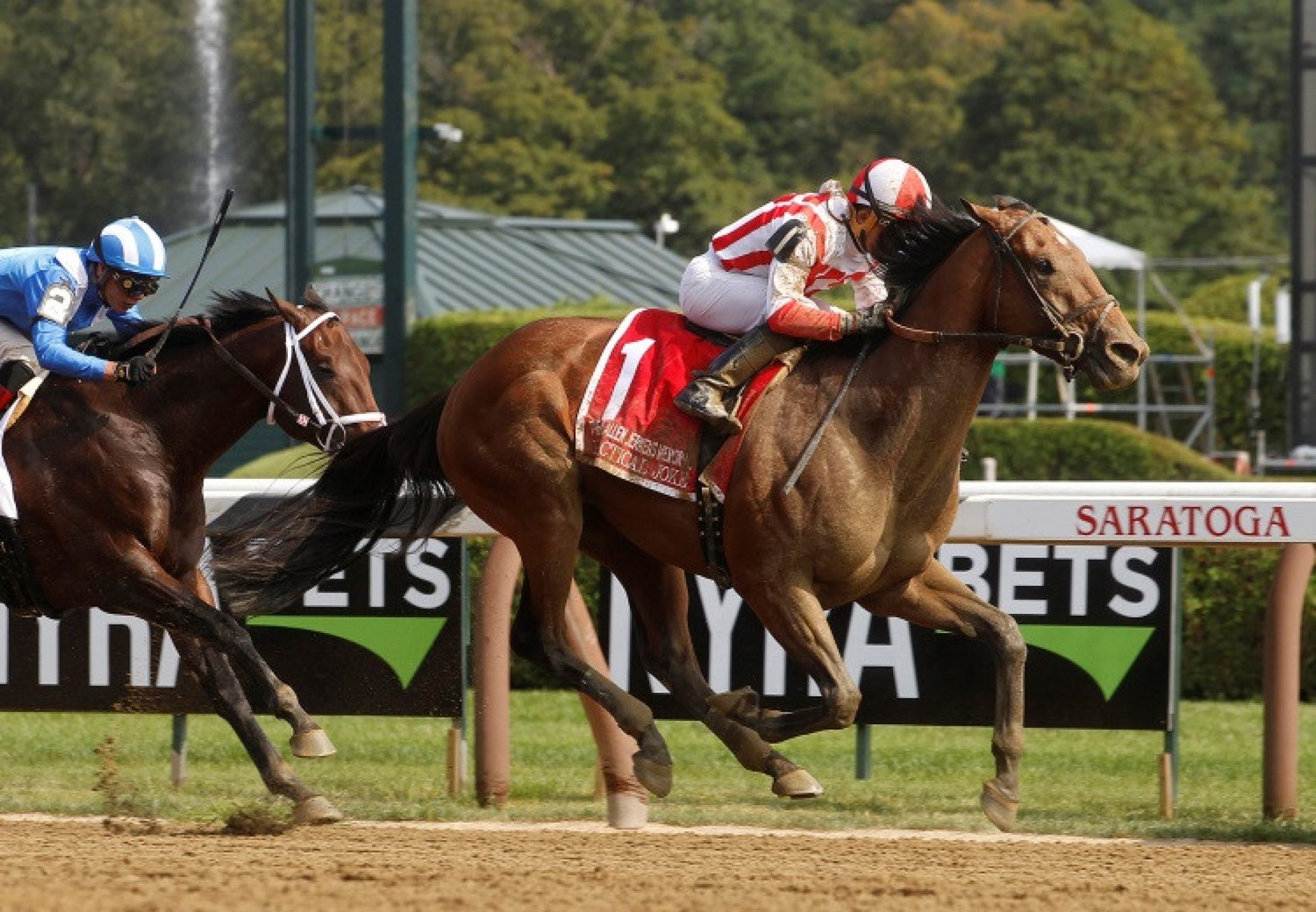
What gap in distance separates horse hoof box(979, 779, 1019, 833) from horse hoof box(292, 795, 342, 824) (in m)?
1.85

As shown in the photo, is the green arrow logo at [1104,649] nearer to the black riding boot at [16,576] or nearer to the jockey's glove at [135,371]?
the jockey's glove at [135,371]

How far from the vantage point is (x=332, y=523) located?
694 centimetres

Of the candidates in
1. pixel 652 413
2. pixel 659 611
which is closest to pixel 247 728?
pixel 659 611

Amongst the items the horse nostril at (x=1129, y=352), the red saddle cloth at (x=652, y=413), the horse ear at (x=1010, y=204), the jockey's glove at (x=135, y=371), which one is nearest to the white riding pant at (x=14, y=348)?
the jockey's glove at (x=135, y=371)

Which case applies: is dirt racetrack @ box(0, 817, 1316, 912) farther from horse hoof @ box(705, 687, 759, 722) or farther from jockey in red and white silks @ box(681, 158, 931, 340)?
jockey in red and white silks @ box(681, 158, 931, 340)

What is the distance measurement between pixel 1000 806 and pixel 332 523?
88.8 inches

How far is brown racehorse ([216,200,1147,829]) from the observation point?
233 inches

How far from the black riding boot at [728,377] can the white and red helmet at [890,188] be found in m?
0.45

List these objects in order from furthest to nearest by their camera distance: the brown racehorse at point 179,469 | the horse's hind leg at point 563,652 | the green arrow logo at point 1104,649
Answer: the green arrow logo at point 1104,649 → the brown racehorse at point 179,469 → the horse's hind leg at point 563,652

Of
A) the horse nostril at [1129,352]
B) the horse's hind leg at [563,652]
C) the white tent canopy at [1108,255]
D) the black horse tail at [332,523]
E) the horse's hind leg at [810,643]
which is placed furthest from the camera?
the white tent canopy at [1108,255]

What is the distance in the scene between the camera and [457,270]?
21031mm

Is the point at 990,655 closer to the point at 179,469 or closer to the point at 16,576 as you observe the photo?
the point at 179,469

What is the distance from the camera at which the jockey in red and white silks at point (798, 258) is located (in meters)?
6.10

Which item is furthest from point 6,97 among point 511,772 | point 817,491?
point 817,491
